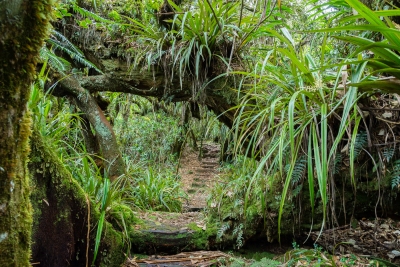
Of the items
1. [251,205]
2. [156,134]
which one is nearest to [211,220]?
[251,205]

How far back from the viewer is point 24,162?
87cm

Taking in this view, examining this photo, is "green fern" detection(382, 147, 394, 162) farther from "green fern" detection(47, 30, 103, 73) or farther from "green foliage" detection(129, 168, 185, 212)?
"green foliage" detection(129, 168, 185, 212)

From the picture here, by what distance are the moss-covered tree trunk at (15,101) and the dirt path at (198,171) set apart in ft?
17.2

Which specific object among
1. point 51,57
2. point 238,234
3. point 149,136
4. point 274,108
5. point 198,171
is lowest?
point 198,171

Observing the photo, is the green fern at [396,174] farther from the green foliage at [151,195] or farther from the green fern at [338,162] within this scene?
the green foliage at [151,195]

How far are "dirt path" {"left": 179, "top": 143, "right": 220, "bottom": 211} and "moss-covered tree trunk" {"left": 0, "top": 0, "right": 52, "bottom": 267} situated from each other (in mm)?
5240

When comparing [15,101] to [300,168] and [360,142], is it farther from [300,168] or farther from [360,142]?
[360,142]

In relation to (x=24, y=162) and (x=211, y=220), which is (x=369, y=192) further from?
(x=24, y=162)

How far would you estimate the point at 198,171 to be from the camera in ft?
29.6

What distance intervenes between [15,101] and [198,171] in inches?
330

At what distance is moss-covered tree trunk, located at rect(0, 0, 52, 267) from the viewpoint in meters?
0.68

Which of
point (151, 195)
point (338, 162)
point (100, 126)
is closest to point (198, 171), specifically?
point (151, 195)

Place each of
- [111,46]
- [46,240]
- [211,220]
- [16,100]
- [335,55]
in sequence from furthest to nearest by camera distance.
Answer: [111,46] < [211,220] < [335,55] < [46,240] < [16,100]

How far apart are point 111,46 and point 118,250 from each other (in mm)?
2848
